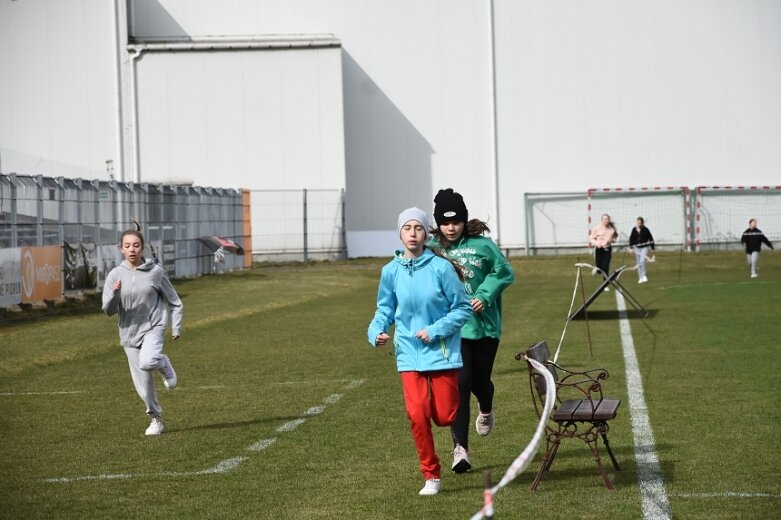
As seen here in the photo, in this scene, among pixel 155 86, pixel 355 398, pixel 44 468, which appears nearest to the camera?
pixel 44 468

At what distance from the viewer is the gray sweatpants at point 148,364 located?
11.4m

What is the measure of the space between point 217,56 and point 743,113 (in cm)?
2018

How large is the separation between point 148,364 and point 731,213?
42.0 metres

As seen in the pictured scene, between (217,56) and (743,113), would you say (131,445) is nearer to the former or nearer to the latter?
(217,56)

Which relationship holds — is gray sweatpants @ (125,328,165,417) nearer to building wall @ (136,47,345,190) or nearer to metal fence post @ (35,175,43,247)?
metal fence post @ (35,175,43,247)

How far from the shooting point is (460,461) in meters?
8.98

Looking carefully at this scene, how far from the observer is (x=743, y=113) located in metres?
50.6

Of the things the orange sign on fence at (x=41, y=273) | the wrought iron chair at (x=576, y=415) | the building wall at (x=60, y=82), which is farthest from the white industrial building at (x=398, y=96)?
the wrought iron chair at (x=576, y=415)

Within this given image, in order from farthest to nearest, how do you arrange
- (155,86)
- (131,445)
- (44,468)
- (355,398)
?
(155,86) < (355,398) < (131,445) < (44,468)

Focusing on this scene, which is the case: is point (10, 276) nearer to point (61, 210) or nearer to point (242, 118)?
point (61, 210)

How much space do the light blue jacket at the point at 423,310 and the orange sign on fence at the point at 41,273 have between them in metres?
18.7

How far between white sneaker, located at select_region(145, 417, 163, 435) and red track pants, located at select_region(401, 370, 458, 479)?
12.7ft

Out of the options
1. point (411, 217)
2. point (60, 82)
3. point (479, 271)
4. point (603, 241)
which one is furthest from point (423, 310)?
point (60, 82)

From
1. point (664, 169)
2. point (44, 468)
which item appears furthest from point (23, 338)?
point (664, 169)
